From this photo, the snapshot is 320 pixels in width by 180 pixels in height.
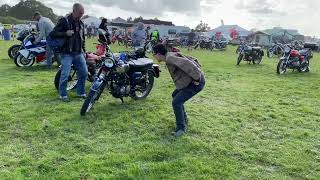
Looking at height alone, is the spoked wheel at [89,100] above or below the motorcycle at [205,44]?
above

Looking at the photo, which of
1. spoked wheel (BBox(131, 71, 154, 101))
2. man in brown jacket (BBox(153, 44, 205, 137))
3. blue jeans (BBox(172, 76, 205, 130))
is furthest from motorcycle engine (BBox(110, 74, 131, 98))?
blue jeans (BBox(172, 76, 205, 130))

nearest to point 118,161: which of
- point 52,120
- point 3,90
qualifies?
point 52,120

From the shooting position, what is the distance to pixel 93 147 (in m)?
5.39

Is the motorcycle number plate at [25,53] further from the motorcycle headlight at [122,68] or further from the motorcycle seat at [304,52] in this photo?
the motorcycle seat at [304,52]

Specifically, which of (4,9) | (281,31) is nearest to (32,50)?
(281,31)

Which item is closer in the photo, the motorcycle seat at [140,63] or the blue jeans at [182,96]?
the blue jeans at [182,96]

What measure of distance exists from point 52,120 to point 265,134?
3.52 meters

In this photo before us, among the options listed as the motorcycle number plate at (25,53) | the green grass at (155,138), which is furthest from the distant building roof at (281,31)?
the green grass at (155,138)

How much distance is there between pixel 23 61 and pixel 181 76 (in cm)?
856

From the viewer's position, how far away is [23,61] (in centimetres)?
1301

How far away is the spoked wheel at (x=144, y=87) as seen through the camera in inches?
319

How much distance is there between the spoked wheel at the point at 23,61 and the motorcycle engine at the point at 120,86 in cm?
636

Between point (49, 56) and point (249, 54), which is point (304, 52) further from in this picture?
point (49, 56)

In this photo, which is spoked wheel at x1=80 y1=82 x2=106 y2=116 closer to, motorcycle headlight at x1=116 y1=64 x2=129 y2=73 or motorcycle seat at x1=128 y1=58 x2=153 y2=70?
motorcycle headlight at x1=116 y1=64 x2=129 y2=73
